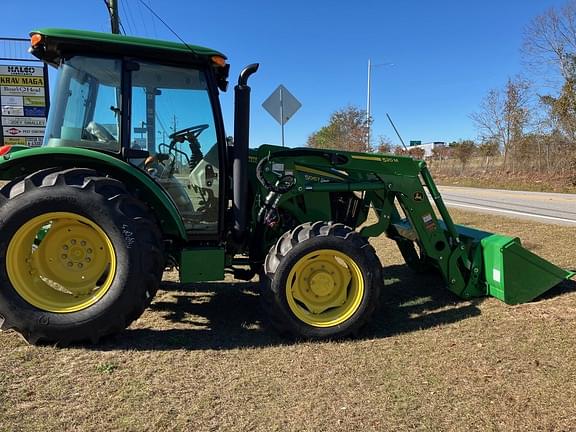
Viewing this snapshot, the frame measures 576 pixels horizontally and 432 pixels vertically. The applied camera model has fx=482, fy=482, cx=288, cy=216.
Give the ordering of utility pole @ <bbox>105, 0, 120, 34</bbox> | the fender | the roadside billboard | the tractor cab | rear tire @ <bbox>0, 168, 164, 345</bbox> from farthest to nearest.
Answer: the roadside billboard
utility pole @ <bbox>105, 0, 120, 34</bbox>
the tractor cab
the fender
rear tire @ <bbox>0, 168, 164, 345</bbox>

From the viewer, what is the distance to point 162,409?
278 cm

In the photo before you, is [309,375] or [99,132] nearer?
[309,375]

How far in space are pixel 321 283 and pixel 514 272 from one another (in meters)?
1.89

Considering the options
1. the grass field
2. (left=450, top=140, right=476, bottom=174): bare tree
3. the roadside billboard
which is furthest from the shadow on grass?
(left=450, top=140, right=476, bottom=174): bare tree

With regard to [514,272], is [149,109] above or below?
above

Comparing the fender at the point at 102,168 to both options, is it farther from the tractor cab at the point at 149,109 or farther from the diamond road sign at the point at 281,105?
the diamond road sign at the point at 281,105

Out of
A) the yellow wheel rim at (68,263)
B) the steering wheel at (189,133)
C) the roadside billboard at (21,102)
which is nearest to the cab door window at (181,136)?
the steering wheel at (189,133)

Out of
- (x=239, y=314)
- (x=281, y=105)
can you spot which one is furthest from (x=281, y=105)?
(x=239, y=314)

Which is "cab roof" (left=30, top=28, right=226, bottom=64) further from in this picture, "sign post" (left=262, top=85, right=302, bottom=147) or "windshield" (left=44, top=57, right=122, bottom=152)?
"sign post" (left=262, top=85, right=302, bottom=147)

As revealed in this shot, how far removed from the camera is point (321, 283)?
4055mm

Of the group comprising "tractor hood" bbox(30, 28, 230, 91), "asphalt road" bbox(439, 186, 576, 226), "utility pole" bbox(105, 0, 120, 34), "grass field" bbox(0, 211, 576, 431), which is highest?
"utility pole" bbox(105, 0, 120, 34)

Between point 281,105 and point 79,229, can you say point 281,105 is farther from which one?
point 79,229

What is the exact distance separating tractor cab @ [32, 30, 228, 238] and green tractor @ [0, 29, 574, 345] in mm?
11

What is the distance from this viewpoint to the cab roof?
361cm
